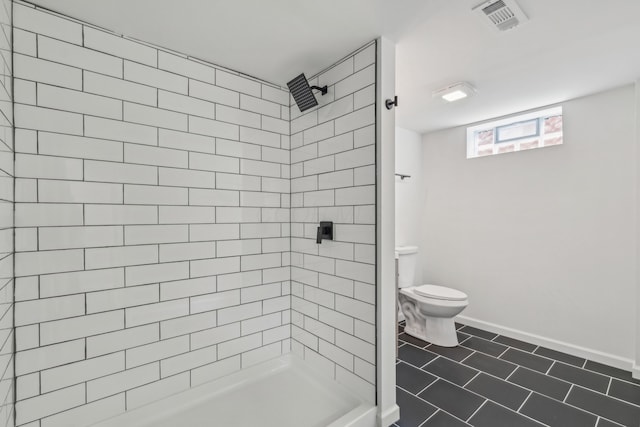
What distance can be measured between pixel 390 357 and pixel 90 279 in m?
1.64

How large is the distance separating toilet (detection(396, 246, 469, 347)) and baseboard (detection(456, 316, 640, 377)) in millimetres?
530

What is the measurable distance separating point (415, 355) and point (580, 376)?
118 centimetres

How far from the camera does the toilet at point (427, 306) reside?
2.59 m

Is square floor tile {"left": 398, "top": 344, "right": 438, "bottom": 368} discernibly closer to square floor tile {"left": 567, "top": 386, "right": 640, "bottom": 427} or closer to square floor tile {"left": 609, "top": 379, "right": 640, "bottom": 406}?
square floor tile {"left": 567, "top": 386, "right": 640, "bottom": 427}

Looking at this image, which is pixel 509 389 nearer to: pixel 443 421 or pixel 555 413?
pixel 555 413

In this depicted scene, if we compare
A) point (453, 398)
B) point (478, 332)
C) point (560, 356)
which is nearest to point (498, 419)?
point (453, 398)

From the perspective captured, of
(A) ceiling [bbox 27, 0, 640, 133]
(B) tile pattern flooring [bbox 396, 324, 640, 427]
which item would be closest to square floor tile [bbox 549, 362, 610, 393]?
(B) tile pattern flooring [bbox 396, 324, 640, 427]

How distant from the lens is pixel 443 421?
1.69 m

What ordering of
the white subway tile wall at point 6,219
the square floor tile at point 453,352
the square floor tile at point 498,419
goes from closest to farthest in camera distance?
the white subway tile wall at point 6,219
the square floor tile at point 498,419
the square floor tile at point 453,352

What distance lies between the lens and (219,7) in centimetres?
132

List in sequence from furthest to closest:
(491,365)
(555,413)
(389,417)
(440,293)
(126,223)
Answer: (440,293) → (491,365) → (555,413) → (389,417) → (126,223)

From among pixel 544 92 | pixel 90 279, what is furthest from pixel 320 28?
pixel 544 92

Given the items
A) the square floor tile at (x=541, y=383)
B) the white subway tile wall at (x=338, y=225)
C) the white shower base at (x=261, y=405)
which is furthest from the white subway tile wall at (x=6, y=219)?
the square floor tile at (x=541, y=383)

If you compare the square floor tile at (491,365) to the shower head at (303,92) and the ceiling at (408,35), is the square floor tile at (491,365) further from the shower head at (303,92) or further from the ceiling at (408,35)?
the shower head at (303,92)
